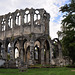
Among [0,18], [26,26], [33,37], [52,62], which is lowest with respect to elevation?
[52,62]

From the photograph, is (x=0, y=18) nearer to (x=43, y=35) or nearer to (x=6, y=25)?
(x=6, y=25)

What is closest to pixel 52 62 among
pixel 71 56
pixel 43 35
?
pixel 71 56

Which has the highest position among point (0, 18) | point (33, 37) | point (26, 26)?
point (0, 18)

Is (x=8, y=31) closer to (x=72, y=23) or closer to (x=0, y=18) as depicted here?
(x=0, y=18)

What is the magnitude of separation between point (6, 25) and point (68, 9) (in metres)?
14.8

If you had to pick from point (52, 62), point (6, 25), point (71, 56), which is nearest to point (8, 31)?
point (6, 25)

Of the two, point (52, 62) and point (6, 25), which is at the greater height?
point (6, 25)

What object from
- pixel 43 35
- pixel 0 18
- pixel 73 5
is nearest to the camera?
pixel 73 5

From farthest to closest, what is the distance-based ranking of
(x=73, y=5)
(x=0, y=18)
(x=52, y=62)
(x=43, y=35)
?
A: (x=0, y=18), (x=43, y=35), (x=52, y=62), (x=73, y=5)

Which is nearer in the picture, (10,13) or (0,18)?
(10,13)

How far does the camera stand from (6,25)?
3303 centimetres

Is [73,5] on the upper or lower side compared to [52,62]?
upper

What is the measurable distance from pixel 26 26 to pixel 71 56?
1036 centimetres

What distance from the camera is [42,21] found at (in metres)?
30.0
